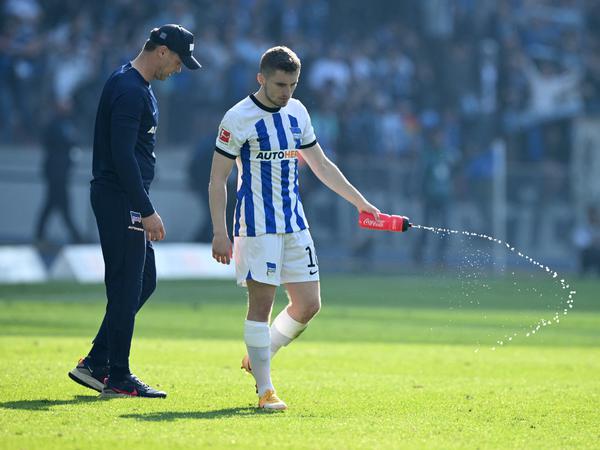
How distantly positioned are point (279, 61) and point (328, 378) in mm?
2827

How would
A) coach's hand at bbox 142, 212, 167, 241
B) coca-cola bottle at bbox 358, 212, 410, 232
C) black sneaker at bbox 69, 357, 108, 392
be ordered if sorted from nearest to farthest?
coach's hand at bbox 142, 212, 167, 241
coca-cola bottle at bbox 358, 212, 410, 232
black sneaker at bbox 69, 357, 108, 392

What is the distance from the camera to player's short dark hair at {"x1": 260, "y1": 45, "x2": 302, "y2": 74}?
7809mm

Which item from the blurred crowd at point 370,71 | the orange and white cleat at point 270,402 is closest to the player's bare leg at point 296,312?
the orange and white cleat at point 270,402

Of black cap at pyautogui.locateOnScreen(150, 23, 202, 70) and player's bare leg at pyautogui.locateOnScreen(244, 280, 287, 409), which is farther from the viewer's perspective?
black cap at pyautogui.locateOnScreen(150, 23, 202, 70)

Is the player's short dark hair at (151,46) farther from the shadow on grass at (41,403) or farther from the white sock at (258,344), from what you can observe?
the shadow on grass at (41,403)

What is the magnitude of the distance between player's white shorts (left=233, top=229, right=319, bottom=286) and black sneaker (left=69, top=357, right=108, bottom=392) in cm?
121

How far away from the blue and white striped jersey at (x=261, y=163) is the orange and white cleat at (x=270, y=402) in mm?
953

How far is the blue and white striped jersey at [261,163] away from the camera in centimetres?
799

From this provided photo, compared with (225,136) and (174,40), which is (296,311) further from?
(174,40)

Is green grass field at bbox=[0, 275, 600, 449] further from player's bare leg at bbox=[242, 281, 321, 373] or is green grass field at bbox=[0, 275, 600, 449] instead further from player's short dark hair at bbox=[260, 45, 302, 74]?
player's short dark hair at bbox=[260, 45, 302, 74]

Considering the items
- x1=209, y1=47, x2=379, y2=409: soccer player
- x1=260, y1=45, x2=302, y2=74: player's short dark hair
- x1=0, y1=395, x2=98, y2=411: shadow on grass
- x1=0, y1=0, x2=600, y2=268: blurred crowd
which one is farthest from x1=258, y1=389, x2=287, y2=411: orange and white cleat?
x1=0, y1=0, x2=600, y2=268: blurred crowd

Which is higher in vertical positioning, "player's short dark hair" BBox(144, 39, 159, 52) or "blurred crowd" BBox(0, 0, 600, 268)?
"blurred crowd" BBox(0, 0, 600, 268)

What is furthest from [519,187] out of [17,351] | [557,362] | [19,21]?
[17,351]

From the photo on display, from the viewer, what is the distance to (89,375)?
338 inches
